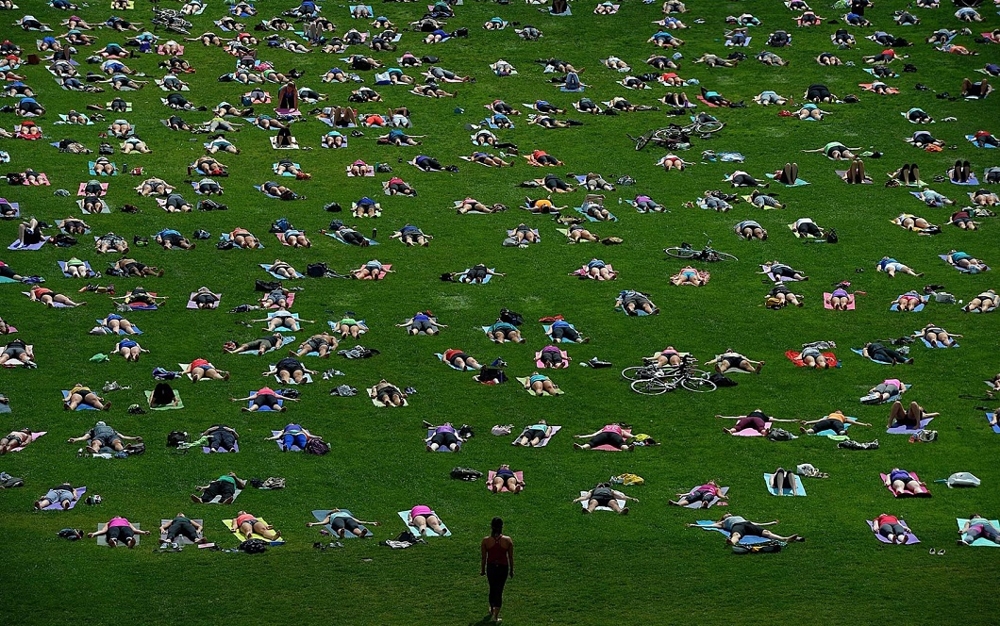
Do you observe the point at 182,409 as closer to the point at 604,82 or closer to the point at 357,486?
the point at 357,486

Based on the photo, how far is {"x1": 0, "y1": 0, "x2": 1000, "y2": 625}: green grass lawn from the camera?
66.7 meters

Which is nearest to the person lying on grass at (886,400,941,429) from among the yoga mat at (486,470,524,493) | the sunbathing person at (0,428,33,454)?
the yoga mat at (486,470,524,493)

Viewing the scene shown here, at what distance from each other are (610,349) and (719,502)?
71.7 feet

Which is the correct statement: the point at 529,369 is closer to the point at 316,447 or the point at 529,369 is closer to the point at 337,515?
the point at 316,447

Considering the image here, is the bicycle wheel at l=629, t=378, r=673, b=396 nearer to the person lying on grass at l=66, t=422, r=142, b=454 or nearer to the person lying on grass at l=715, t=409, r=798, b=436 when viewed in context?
the person lying on grass at l=715, t=409, r=798, b=436

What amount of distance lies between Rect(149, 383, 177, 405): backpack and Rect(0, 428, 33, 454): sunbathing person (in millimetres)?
7096

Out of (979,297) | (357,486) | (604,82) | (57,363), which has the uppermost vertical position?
(604,82)

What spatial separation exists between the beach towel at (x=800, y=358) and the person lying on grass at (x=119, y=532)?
131 ft

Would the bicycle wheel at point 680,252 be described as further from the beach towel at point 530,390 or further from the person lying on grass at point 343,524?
the person lying on grass at point 343,524

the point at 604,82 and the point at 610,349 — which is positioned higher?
the point at 604,82

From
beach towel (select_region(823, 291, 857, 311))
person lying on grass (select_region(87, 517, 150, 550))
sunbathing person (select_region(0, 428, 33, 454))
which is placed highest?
beach towel (select_region(823, 291, 857, 311))

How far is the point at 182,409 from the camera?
86.8m

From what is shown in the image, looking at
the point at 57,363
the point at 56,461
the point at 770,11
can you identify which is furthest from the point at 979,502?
the point at 770,11

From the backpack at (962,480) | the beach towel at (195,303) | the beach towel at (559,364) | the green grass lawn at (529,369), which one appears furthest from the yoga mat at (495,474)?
the beach towel at (195,303)
